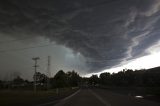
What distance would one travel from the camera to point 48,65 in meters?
114

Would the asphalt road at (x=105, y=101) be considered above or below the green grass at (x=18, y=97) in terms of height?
below

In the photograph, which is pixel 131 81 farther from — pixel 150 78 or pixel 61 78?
pixel 61 78

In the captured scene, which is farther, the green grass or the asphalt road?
the green grass

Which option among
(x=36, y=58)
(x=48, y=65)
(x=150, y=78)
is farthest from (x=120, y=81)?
(x=36, y=58)

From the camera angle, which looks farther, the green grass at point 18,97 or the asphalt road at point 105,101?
the green grass at point 18,97

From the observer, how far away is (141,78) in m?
131

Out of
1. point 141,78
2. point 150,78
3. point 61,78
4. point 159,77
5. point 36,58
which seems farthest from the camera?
point 61,78

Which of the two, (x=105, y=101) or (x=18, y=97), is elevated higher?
(x=18, y=97)

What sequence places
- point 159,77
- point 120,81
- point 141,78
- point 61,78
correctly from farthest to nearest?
point 120,81 → point 61,78 → point 141,78 → point 159,77

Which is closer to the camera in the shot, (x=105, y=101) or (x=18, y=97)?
(x=105, y=101)

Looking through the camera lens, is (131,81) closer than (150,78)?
No

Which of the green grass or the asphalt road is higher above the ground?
the green grass

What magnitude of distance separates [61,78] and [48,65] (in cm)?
2820

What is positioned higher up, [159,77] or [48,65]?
[48,65]
